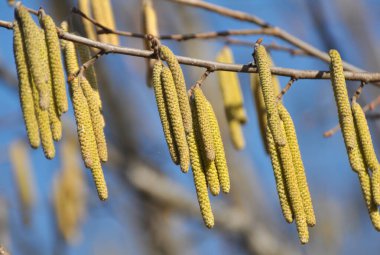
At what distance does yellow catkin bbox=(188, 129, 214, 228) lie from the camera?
134 cm

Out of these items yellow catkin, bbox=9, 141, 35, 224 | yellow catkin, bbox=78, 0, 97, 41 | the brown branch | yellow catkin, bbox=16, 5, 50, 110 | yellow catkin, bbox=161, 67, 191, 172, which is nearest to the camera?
yellow catkin, bbox=16, 5, 50, 110

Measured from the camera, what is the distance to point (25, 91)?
1192 mm

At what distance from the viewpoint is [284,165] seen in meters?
1.40

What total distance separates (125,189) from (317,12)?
2.20 meters

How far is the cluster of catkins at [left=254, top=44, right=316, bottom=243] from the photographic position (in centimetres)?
136

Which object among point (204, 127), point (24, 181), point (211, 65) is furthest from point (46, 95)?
point (24, 181)

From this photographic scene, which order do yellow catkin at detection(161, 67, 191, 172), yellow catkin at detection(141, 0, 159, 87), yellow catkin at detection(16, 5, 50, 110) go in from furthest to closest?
1. yellow catkin at detection(141, 0, 159, 87)
2. yellow catkin at detection(161, 67, 191, 172)
3. yellow catkin at detection(16, 5, 50, 110)

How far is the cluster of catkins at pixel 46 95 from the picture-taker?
1.18 meters

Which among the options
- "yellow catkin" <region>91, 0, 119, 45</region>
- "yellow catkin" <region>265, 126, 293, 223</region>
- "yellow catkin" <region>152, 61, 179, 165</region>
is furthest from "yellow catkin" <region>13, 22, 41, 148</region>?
"yellow catkin" <region>91, 0, 119, 45</region>

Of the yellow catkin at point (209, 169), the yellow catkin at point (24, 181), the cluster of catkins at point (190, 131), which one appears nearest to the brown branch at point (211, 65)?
the cluster of catkins at point (190, 131)

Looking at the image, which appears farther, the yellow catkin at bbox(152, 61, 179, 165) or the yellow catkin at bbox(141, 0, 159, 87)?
the yellow catkin at bbox(141, 0, 159, 87)

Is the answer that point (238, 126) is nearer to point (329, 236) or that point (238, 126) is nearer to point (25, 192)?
point (25, 192)

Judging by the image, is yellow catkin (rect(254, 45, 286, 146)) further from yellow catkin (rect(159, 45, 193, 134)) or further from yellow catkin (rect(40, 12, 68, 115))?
yellow catkin (rect(40, 12, 68, 115))

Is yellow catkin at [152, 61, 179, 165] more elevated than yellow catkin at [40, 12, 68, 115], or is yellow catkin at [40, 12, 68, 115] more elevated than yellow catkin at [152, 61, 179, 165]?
yellow catkin at [40, 12, 68, 115]
